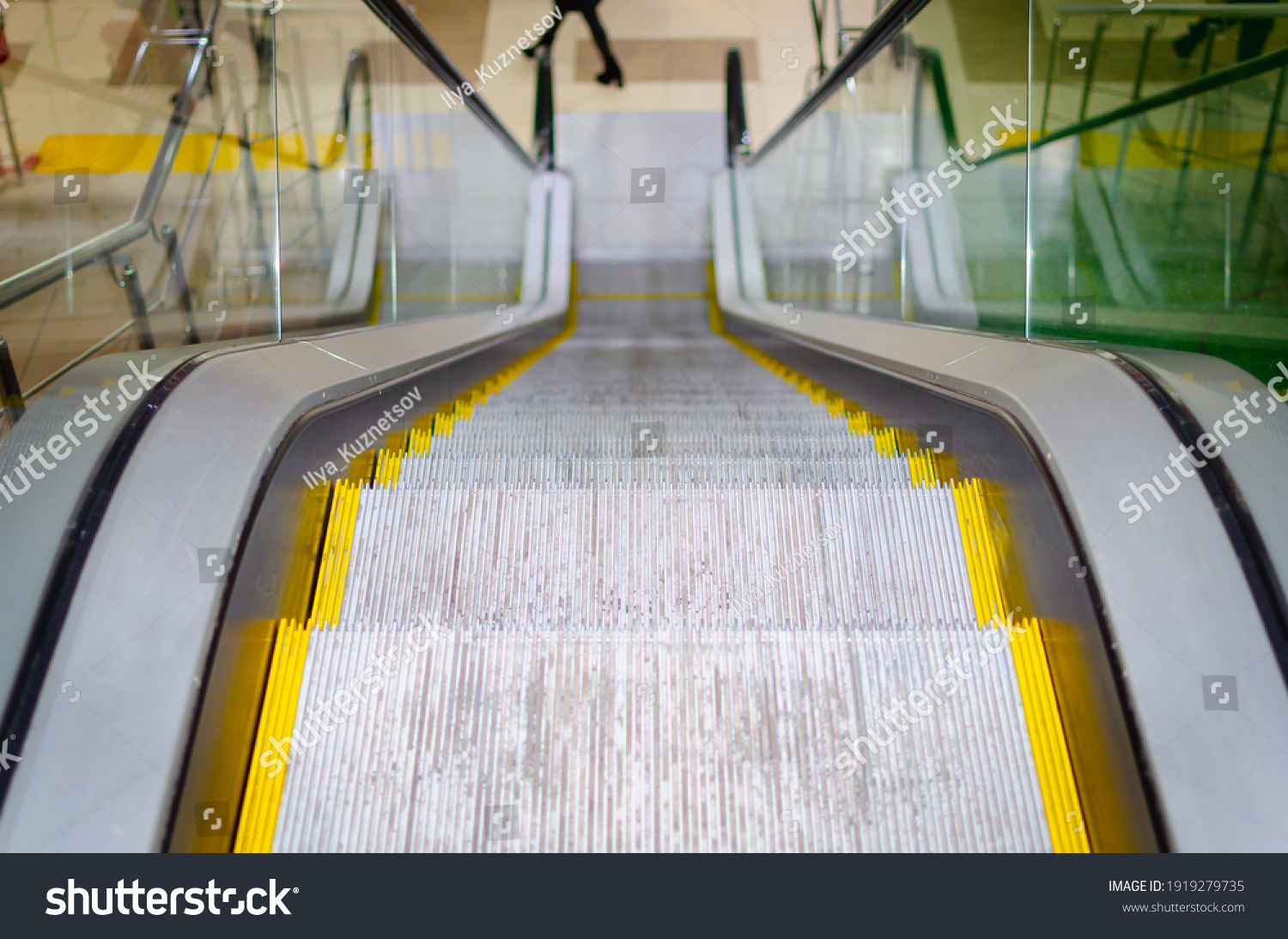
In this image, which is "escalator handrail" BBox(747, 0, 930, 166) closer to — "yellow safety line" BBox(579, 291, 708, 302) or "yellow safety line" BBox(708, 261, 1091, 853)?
"yellow safety line" BBox(708, 261, 1091, 853)

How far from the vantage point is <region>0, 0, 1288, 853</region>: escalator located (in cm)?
113

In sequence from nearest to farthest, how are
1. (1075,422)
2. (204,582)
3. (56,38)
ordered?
(204,582) → (1075,422) → (56,38)

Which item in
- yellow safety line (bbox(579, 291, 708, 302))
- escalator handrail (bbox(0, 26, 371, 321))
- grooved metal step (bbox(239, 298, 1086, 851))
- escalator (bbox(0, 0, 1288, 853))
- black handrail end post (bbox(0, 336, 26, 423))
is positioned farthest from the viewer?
yellow safety line (bbox(579, 291, 708, 302))

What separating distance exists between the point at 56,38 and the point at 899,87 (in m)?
4.06

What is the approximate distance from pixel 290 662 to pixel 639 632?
23.9 inches

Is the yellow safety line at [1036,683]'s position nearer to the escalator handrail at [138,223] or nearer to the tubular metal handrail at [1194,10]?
the tubular metal handrail at [1194,10]

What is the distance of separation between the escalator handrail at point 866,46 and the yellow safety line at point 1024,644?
1.68m

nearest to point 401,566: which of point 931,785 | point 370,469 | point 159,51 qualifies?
point 370,469

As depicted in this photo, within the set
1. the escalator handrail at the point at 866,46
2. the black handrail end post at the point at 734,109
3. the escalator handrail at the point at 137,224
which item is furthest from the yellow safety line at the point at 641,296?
the escalator handrail at the point at 137,224

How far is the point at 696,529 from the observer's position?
1.72 m

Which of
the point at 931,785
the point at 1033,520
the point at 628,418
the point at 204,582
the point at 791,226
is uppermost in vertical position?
the point at 204,582

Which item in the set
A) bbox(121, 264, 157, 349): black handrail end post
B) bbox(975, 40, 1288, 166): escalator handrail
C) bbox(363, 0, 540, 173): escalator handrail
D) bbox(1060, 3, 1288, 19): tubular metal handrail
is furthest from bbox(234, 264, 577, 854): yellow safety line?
bbox(1060, 3, 1288, 19): tubular metal handrail

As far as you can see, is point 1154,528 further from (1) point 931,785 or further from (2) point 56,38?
(2) point 56,38

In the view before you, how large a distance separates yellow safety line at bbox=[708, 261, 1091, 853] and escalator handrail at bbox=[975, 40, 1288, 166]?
4.26 ft
